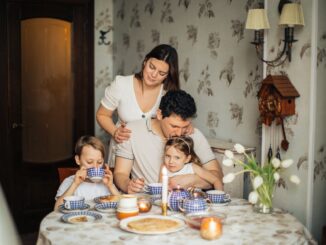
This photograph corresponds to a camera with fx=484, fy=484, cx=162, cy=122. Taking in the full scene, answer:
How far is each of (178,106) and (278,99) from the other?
490 mm

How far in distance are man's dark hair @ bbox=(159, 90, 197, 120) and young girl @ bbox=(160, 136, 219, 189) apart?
0.12 m

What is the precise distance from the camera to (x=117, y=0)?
4516 millimetres

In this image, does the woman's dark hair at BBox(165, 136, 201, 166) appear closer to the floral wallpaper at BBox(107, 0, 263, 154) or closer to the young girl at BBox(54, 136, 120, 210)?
the young girl at BBox(54, 136, 120, 210)

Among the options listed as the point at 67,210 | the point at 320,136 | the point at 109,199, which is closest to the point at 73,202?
the point at 67,210

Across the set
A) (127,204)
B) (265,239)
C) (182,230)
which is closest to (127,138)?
(127,204)

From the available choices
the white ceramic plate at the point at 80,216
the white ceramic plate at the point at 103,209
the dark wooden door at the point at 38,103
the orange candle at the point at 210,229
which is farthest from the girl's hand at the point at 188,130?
the dark wooden door at the point at 38,103

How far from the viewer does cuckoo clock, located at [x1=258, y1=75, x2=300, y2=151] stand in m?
2.28

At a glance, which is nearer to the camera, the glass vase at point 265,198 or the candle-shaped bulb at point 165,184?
the candle-shaped bulb at point 165,184

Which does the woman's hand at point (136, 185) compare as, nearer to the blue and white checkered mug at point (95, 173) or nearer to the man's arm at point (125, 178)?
the man's arm at point (125, 178)

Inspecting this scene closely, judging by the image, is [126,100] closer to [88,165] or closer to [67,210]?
[88,165]

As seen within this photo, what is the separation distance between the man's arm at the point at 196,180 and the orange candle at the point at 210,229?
2.23 feet

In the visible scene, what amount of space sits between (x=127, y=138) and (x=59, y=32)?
206cm

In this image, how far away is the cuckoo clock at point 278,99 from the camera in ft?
7.49

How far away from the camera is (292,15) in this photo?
2180mm
